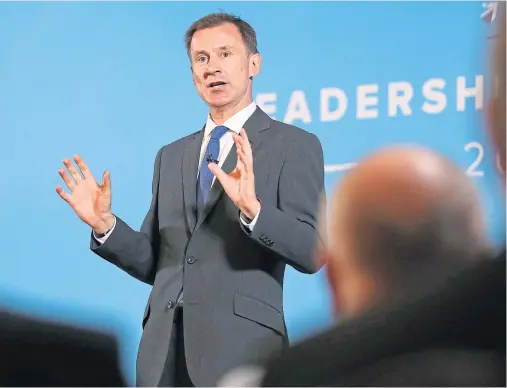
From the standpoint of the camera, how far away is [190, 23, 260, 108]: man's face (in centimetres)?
234

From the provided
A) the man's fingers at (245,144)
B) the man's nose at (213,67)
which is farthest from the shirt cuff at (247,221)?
the man's nose at (213,67)

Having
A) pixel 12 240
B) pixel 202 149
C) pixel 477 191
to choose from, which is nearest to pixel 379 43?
pixel 477 191

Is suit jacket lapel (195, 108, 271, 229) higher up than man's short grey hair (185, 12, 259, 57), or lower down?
lower down

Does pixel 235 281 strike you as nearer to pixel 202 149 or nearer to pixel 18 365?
pixel 202 149

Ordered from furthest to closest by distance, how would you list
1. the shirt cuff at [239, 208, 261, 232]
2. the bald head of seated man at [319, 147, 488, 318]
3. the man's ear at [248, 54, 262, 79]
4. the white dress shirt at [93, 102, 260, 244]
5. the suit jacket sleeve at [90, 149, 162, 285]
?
the bald head of seated man at [319, 147, 488, 318], the man's ear at [248, 54, 262, 79], the white dress shirt at [93, 102, 260, 244], the suit jacket sleeve at [90, 149, 162, 285], the shirt cuff at [239, 208, 261, 232]

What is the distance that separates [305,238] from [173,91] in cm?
99

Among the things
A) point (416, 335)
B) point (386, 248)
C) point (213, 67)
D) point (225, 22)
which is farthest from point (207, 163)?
point (416, 335)

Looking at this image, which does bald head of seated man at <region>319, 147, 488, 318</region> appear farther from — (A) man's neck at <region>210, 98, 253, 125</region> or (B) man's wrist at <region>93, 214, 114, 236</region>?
(B) man's wrist at <region>93, 214, 114, 236</region>

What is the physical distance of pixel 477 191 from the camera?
8.21 feet

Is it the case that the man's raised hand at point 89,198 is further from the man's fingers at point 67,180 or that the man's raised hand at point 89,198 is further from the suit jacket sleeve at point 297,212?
the suit jacket sleeve at point 297,212

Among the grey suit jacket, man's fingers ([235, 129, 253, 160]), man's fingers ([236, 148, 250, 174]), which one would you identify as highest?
man's fingers ([235, 129, 253, 160])

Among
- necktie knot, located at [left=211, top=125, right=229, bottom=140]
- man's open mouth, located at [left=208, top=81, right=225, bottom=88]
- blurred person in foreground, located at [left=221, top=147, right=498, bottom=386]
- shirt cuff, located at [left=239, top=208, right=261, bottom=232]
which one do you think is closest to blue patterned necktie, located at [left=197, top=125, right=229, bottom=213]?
necktie knot, located at [left=211, top=125, right=229, bottom=140]

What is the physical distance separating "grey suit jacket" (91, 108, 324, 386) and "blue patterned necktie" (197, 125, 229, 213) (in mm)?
18

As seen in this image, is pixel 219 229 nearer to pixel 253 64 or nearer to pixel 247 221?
pixel 247 221
